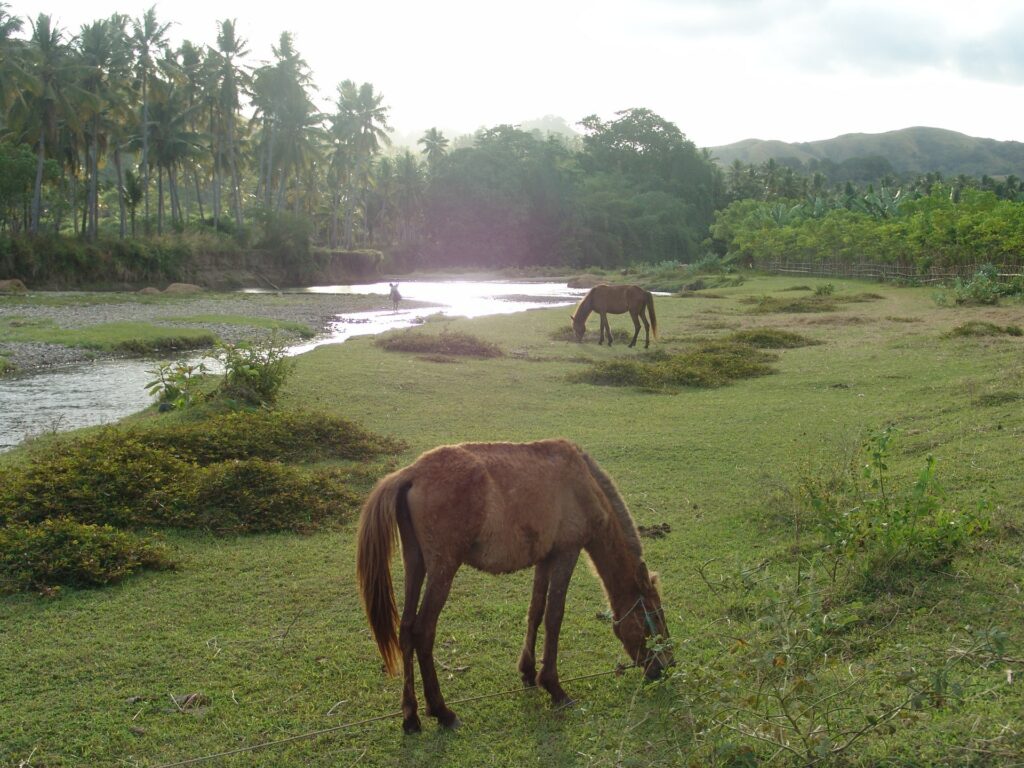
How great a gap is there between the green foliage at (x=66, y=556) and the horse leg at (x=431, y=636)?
3.38m

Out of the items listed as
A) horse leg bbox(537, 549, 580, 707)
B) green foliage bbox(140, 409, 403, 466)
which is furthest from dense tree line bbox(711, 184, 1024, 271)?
horse leg bbox(537, 549, 580, 707)

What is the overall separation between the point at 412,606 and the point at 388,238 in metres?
87.6

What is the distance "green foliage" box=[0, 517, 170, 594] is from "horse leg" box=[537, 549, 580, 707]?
3695 millimetres

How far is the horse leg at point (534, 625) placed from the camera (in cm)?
482

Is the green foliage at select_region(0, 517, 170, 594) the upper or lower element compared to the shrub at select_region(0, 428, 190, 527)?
lower

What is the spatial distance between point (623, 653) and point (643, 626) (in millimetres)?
605

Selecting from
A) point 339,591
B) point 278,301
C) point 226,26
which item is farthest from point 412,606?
point 226,26

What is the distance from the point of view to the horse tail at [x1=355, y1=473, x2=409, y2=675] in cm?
435

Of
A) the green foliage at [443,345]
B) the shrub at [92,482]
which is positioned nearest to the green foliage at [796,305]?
the green foliage at [443,345]

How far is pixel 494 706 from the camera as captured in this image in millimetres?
4656

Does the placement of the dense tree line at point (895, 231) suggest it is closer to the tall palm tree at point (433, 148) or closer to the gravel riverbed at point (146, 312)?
the gravel riverbed at point (146, 312)

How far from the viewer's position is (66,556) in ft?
21.1

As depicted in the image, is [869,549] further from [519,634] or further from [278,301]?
[278,301]

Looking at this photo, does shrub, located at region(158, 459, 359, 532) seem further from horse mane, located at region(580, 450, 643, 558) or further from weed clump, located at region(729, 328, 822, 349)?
weed clump, located at region(729, 328, 822, 349)
